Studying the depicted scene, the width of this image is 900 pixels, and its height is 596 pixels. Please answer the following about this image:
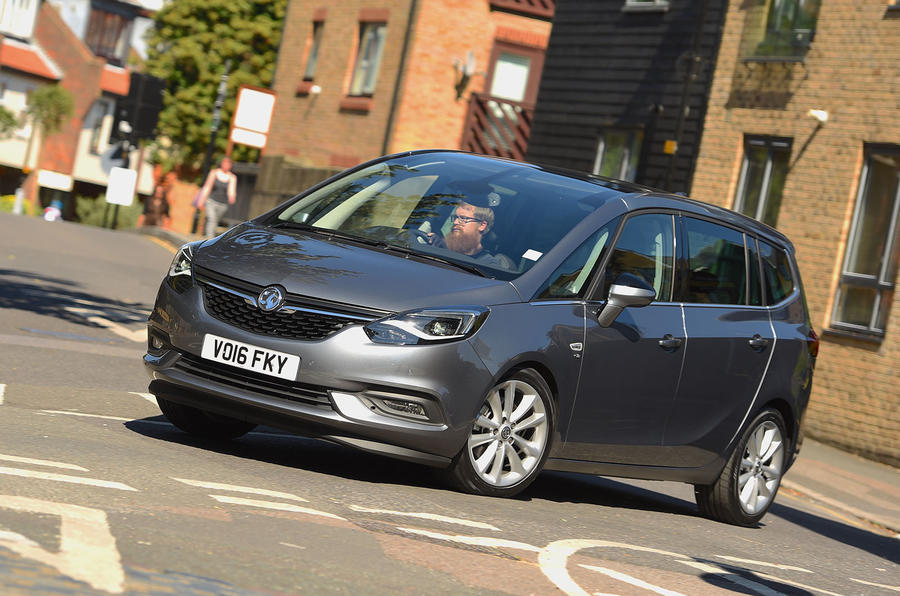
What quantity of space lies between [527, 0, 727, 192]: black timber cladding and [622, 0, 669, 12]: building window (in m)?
0.07

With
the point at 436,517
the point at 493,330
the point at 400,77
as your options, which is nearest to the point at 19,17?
the point at 400,77

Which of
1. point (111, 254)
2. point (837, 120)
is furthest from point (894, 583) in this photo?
point (111, 254)

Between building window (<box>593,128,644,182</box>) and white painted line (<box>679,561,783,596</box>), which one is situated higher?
building window (<box>593,128,644,182</box>)

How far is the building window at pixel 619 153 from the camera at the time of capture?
81.8 feet

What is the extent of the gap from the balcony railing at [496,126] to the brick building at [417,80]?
0.8 inches

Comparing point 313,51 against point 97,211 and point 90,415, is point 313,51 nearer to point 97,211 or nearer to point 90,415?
point 90,415

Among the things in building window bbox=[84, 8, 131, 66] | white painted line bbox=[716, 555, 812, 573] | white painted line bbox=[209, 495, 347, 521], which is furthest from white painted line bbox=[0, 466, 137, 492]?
building window bbox=[84, 8, 131, 66]

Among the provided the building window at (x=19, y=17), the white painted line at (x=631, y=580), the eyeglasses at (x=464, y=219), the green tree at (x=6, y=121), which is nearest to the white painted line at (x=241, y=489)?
the white painted line at (x=631, y=580)

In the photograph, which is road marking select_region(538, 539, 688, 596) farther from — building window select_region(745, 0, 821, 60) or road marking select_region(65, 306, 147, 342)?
building window select_region(745, 0, 821, 60)

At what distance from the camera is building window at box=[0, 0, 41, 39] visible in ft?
240

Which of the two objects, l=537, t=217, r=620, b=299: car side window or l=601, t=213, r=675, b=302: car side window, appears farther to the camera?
l=601, t=213, r=675, b=302: car side window

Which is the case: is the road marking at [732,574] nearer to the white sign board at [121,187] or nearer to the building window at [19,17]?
the white sign board at [121,187]

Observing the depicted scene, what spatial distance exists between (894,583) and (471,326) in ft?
9.61

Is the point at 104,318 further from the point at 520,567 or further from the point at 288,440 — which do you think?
the point at 520,567
